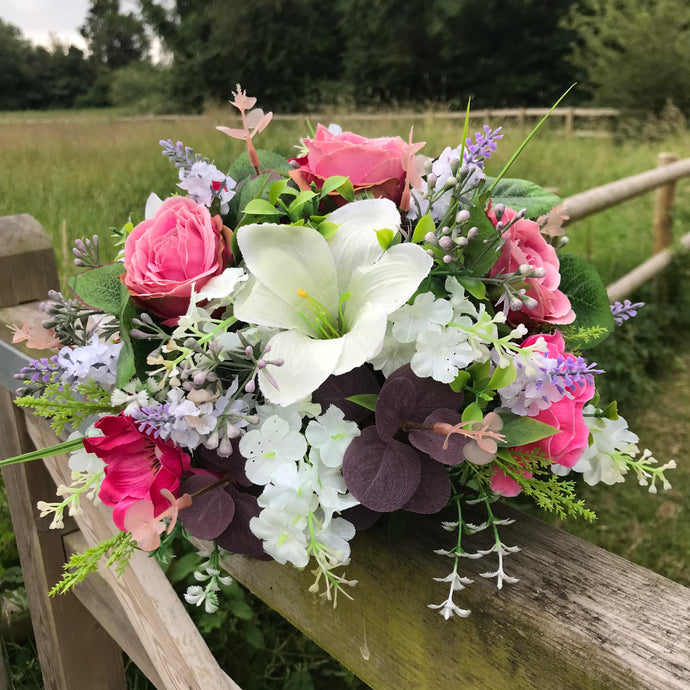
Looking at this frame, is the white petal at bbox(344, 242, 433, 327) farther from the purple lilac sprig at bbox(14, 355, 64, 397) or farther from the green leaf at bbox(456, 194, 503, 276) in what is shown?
the purple lilac sprig at bbox(14, 355, 64, 397)

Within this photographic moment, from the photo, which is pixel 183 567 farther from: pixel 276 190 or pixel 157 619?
pixel 276 190

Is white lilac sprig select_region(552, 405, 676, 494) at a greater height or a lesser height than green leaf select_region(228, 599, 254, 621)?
greater

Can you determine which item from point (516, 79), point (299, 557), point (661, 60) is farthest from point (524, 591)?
point (516, 79)

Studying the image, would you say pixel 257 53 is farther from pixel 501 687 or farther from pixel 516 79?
pixel 501 687

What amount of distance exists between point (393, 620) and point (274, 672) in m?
1.71

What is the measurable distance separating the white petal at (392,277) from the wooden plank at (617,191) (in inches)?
83.7

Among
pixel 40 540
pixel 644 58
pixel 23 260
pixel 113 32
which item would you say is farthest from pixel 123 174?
pixel 644 58

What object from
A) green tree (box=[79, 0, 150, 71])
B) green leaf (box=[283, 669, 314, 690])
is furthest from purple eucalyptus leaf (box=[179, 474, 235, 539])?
green tree (box=[79, 0, 150, 71])

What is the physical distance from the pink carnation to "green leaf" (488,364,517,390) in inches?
11.4

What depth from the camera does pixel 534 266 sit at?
646mm

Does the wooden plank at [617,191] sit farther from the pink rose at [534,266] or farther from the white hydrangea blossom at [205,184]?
the white hydrangea blossom at [205,184]

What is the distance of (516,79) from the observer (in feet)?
60.4

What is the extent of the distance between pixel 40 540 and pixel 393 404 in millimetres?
1160

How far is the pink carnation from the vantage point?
594mm
